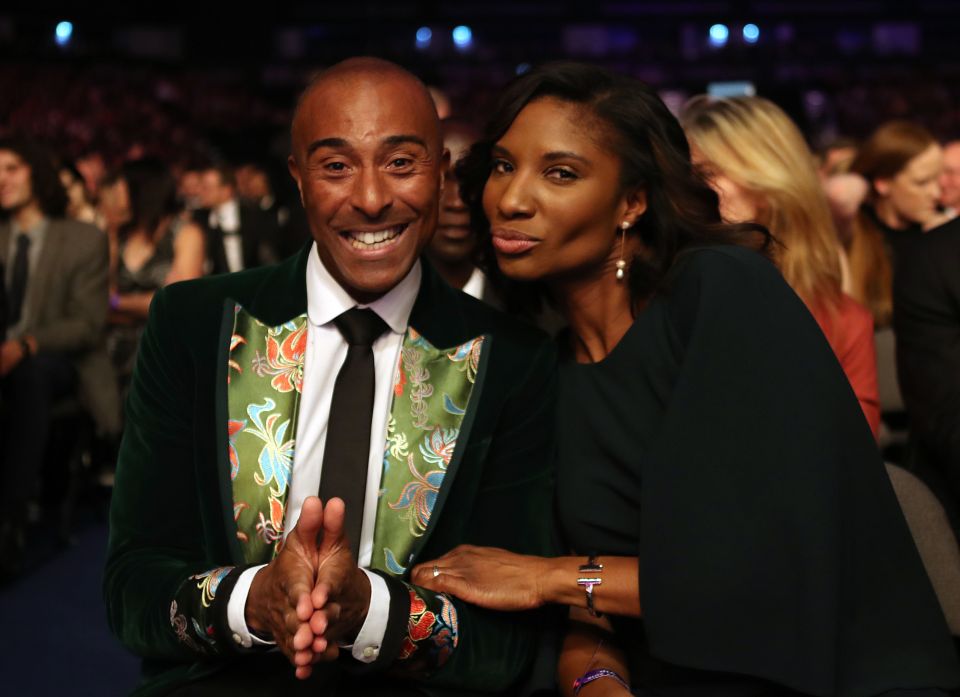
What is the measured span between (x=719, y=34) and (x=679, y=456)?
2073 centimetres

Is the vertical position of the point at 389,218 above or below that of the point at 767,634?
above

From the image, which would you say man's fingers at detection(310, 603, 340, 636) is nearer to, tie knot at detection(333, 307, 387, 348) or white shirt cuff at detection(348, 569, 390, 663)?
white shirt cuff at detection(348, 569, 390, 663)

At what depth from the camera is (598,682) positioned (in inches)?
74.0

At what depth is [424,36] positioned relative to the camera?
74.3 feet

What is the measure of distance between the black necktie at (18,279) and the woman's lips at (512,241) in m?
3.49

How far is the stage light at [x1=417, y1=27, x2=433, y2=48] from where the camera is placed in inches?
890

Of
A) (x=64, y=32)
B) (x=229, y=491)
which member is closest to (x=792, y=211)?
(x=229, y=491)

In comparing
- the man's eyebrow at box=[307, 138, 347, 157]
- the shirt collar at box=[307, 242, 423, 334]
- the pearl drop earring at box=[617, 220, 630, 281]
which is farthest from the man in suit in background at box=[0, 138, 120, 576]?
the pearl drop earring at box=[617, 220, 630, 281]

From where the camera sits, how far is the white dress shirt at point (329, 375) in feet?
6.36

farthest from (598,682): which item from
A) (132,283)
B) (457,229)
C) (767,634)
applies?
(132,283)

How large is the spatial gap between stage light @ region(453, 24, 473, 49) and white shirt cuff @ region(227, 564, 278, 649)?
851 inches

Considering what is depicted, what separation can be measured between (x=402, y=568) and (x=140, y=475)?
1.39 ft

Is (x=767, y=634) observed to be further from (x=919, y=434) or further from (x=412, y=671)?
(x=919, y=434)

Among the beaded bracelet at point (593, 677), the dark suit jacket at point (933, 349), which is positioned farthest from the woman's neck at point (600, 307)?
the dark suit jacket at point (933, 349)
